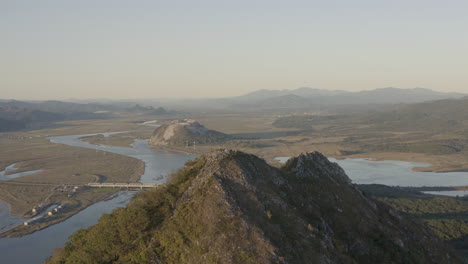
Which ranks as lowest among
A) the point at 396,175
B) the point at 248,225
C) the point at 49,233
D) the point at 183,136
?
the point at 49,233

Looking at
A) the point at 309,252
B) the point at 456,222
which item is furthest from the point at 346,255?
the point at 456,222

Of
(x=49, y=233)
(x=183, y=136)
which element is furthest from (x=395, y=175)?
(x=183, y=136)

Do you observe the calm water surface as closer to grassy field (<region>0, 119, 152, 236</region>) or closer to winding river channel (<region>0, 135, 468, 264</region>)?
winding river channel (<region>0, 135, 468, 264</region>)

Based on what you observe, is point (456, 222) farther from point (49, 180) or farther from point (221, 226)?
point (49, 180)

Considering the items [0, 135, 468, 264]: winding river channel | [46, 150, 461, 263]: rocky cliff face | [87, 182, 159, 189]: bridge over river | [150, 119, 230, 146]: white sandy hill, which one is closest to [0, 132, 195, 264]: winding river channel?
[0, 135, 468, 264]: winding river channel

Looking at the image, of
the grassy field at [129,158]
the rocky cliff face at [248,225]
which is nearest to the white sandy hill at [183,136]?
the grassy field at [129,158]

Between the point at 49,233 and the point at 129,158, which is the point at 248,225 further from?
the point at 129,158
